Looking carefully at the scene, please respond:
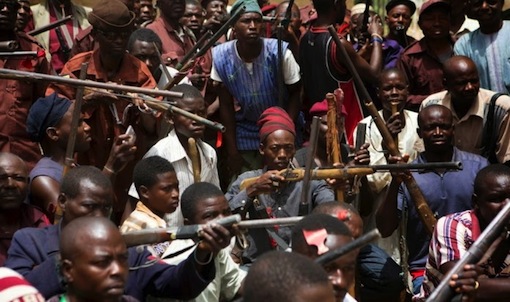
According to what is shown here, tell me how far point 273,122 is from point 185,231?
9.25 ft

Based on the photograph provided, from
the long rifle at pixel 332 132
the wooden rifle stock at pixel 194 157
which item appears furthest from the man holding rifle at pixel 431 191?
the wooden rifle stock at pixel 194 157

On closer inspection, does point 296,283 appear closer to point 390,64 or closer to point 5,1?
point 5,1

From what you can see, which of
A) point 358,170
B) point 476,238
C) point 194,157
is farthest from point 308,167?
point 194,157

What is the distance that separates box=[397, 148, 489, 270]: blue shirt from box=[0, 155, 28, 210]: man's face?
8.89 ft

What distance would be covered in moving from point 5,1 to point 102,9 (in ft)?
2.41

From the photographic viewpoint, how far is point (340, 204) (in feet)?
23.3

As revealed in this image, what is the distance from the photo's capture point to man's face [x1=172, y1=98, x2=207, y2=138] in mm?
8594

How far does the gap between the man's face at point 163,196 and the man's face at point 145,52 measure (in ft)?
6.83

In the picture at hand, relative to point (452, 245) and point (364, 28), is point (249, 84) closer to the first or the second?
Result: point (364, 28)

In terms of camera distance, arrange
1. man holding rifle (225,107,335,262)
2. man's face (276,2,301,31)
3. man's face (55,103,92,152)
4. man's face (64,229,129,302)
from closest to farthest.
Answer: man's face (64,229,129,302)
man holding rifle (225,107,335,262)
man's face (55,103,92,152)
man's face (276,2,301,31)

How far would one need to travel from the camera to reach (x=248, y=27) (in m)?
9.56

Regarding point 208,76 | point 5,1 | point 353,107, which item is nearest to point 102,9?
point 5,1

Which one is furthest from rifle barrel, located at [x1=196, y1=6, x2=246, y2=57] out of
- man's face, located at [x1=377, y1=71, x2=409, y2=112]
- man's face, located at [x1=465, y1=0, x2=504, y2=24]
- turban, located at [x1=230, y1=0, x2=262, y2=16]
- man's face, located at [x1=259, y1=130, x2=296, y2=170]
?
man's face, located at [x1=465, y1=0, x2=504, y2=24]

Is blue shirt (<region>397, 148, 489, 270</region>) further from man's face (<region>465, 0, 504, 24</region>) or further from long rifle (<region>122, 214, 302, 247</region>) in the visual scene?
long rifle (<region>122, 214, 302, 247</region>)
